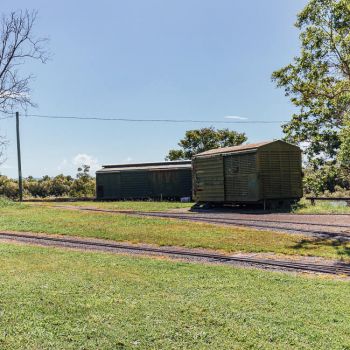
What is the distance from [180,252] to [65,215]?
10691 millimetres

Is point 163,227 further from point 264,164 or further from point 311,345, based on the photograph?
Result: point 311,345

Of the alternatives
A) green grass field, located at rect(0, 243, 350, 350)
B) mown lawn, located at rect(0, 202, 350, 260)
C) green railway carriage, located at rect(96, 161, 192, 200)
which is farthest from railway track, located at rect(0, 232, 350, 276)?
green railway carriage, located at rect(96, 161, 192, 200)

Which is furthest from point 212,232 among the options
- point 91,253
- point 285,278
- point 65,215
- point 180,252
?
point 65,215

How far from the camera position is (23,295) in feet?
22.3

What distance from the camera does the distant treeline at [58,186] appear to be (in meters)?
45.9

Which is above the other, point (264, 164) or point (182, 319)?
point (264, 164)

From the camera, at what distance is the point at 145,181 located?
Result: 121 feet

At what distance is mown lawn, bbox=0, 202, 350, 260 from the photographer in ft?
40.4

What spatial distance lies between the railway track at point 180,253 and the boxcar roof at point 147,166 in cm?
2114

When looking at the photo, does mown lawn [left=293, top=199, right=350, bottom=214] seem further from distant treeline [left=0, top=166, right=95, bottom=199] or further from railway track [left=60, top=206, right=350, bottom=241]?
distant treeline [left=0, top=166, right=95, bottom=199]

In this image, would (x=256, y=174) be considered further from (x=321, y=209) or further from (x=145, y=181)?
(x=145, y=181)

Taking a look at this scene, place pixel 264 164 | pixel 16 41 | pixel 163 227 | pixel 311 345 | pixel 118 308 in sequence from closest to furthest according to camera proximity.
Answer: pixel 311 345 → pixel 118 308 → pixel 163 227 → pixel 264 164 → pixel 16 41

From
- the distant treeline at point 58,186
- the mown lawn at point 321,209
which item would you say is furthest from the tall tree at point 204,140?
the mown lawn at point 321,209

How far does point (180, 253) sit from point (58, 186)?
37.8 m
